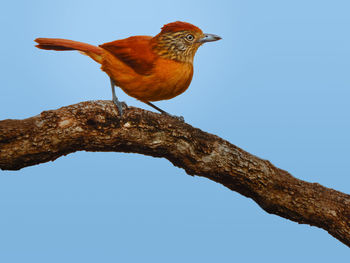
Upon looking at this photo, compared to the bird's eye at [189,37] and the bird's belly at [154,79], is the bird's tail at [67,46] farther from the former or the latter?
the bird's eye at [189,37]

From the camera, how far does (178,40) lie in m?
4.15

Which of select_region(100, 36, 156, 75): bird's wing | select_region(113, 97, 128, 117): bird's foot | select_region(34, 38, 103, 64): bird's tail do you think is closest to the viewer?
select_region(113, 97, 128, 117): bird's foot

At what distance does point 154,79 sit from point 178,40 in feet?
1.64

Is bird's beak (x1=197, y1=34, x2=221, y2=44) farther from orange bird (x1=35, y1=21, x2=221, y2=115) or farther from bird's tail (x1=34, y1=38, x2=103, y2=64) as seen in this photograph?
bird's tail (x1=34, y1=38, x2=103, y2=64)

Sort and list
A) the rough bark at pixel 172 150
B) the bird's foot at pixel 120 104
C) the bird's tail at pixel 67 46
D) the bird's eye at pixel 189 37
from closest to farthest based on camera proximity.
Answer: the rough bark at pixel 172 150, the bird's foot at pixel 120 104, the bird's tail at pixel 67 46, the bird's eye at pixel 189 37

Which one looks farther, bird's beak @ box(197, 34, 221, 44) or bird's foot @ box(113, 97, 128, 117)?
bird's beak @ box(197, 34, 221, 44)

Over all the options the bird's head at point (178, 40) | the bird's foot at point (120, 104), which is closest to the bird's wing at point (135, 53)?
the bird's head at point (178, 40)

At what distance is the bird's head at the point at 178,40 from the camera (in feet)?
13.5

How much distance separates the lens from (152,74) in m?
3.96

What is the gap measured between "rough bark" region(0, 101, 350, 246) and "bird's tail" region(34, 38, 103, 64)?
611 millimetres

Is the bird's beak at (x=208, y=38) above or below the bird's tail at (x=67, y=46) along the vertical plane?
above

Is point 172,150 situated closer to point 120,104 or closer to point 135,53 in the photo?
point 120,104

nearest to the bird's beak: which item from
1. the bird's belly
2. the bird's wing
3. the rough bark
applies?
the bird's belly

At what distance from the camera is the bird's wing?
156 inches
